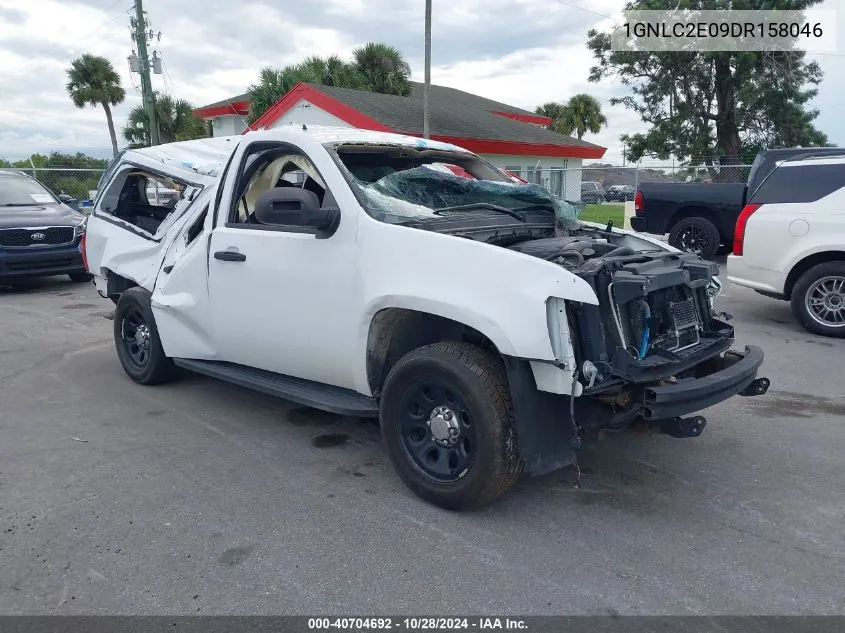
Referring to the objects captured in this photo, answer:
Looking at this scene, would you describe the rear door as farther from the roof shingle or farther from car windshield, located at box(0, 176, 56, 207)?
the roof shingle

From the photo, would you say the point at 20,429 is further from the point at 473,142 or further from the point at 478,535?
the point at 473,142

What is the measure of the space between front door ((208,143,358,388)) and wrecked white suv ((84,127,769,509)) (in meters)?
0.01

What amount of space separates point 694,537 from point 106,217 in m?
5.50

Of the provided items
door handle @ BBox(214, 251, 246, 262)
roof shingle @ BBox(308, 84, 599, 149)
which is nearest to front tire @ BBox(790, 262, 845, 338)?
door handle @ BBox(214, 251, 246, 262)

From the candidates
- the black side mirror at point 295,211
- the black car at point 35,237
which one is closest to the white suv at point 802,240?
the black side mirror at point 295,211

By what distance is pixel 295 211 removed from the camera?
402cm

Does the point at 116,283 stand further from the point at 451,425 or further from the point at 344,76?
the point at 344,76

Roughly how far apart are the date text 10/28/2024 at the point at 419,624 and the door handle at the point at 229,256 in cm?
247

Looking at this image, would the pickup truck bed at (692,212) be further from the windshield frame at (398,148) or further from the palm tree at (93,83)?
the palm tree at (93,83)

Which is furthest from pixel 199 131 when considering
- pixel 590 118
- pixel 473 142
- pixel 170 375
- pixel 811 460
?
pixel 811 460

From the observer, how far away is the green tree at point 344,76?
28.4m

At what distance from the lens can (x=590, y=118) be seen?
5341 centimetres

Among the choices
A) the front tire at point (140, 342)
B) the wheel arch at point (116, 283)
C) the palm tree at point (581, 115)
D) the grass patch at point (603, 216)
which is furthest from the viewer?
the palm tree at point (581, 115)

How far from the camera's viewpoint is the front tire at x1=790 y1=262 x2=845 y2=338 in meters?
7.42
